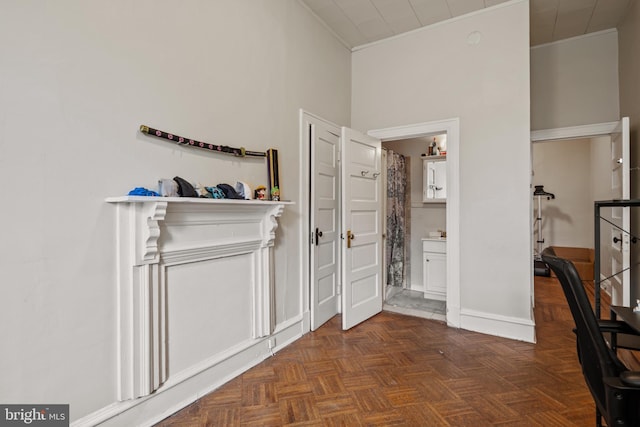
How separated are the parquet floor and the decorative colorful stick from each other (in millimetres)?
1710

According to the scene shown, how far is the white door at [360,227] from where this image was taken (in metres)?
3.24

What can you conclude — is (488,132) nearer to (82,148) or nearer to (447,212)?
(447,212)

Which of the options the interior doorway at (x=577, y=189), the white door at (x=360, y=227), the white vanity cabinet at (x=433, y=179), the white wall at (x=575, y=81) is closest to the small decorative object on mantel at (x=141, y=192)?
the white door at (x=360, y=227)

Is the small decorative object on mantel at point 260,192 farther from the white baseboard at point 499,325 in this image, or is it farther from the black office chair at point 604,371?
the white baseboard at point 499,325

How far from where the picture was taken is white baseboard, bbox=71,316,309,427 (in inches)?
65.3

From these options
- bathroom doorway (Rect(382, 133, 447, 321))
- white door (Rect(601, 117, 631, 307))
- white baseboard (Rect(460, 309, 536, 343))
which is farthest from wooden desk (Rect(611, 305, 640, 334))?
bathroom doorway (Rect(382, 133, 447, 321))

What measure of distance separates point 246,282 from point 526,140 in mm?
2961

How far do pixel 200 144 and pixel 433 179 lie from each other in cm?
368

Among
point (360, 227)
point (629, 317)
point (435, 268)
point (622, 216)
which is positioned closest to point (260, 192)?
point (360, 227)

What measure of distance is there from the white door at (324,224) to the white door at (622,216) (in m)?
2.72

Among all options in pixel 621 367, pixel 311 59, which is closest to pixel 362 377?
pixel 621 367

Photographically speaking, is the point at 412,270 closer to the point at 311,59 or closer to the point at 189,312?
the point at 311,59

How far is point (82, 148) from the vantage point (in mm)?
1561

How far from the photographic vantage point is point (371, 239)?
12.0ft
